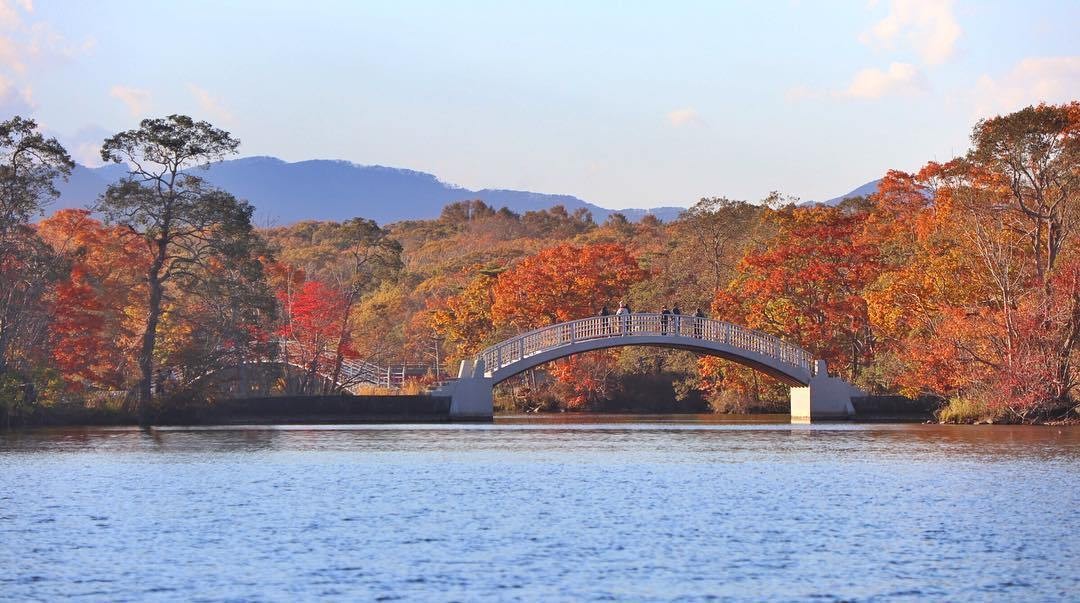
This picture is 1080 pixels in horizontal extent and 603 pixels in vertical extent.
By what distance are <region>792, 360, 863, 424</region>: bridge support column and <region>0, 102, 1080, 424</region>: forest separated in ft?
5.82

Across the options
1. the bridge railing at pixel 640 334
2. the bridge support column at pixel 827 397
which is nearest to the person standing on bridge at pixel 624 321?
the bridge railing at pixel 640 334

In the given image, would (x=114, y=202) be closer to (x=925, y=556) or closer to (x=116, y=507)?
(x=116, y=507)

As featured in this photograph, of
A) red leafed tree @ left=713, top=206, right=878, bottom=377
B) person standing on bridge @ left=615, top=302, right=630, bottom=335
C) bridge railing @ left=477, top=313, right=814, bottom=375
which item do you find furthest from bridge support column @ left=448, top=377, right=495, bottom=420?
red leafed tree @ left=713, top=206, right=878, bottom=377

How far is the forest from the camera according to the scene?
40.6 metres

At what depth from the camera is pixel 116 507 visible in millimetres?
20422

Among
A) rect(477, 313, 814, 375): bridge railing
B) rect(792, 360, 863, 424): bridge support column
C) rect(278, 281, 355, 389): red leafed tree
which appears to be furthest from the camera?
rect(278, 281, 355, 389): red leafed tree

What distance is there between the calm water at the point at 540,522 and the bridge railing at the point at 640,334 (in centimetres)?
1278

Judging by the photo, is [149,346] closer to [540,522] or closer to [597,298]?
[597,298]

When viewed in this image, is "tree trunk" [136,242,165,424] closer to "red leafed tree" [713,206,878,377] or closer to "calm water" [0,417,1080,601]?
"calm water" [0,417,1080,601]

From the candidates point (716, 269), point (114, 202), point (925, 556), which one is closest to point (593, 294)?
point (716, 269)

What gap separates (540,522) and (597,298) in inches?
1473

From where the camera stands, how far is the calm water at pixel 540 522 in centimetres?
1428

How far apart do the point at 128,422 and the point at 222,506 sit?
2309 centimetres

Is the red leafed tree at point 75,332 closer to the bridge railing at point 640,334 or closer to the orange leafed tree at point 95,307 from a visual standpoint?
the orange leafed tree at point 95,307
